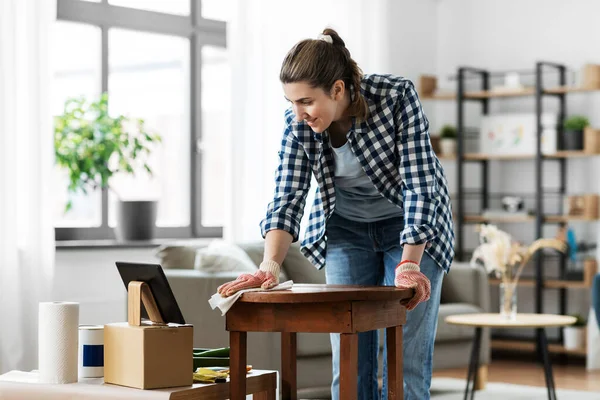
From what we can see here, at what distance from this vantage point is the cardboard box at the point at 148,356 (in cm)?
211

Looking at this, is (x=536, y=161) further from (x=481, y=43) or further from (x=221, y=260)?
(x=221, y=260)

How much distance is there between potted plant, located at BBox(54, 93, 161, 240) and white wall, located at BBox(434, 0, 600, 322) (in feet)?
8.26

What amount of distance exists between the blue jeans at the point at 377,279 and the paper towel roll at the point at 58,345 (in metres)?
0.64

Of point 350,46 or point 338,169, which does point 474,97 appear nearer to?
point 350,46

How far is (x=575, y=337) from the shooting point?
19.4 ft

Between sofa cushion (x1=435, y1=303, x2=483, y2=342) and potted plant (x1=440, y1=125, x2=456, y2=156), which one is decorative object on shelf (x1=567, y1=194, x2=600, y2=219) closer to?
potted plant (x1=440, y1=125, x2=456, y2=156)

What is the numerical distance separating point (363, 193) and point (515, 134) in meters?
4.16

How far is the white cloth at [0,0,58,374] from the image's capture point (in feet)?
14.1

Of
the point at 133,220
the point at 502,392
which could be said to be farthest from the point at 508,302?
the point at 133,220

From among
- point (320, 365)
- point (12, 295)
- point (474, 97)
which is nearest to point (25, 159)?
point (12, 295)

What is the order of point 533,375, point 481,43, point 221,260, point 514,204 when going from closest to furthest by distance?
point 221,260 → point 533,375 → point 514,204 → point 481,43

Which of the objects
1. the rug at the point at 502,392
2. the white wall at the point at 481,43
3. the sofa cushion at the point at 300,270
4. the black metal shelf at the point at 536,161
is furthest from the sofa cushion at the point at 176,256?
the black metal shelf at the point at 536,161

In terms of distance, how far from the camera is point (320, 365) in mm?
4270

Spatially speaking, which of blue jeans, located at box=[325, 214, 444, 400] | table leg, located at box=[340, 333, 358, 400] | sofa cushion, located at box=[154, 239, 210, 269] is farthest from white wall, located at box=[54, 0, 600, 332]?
table leg, located at box=[340, 333, 358, 400]
